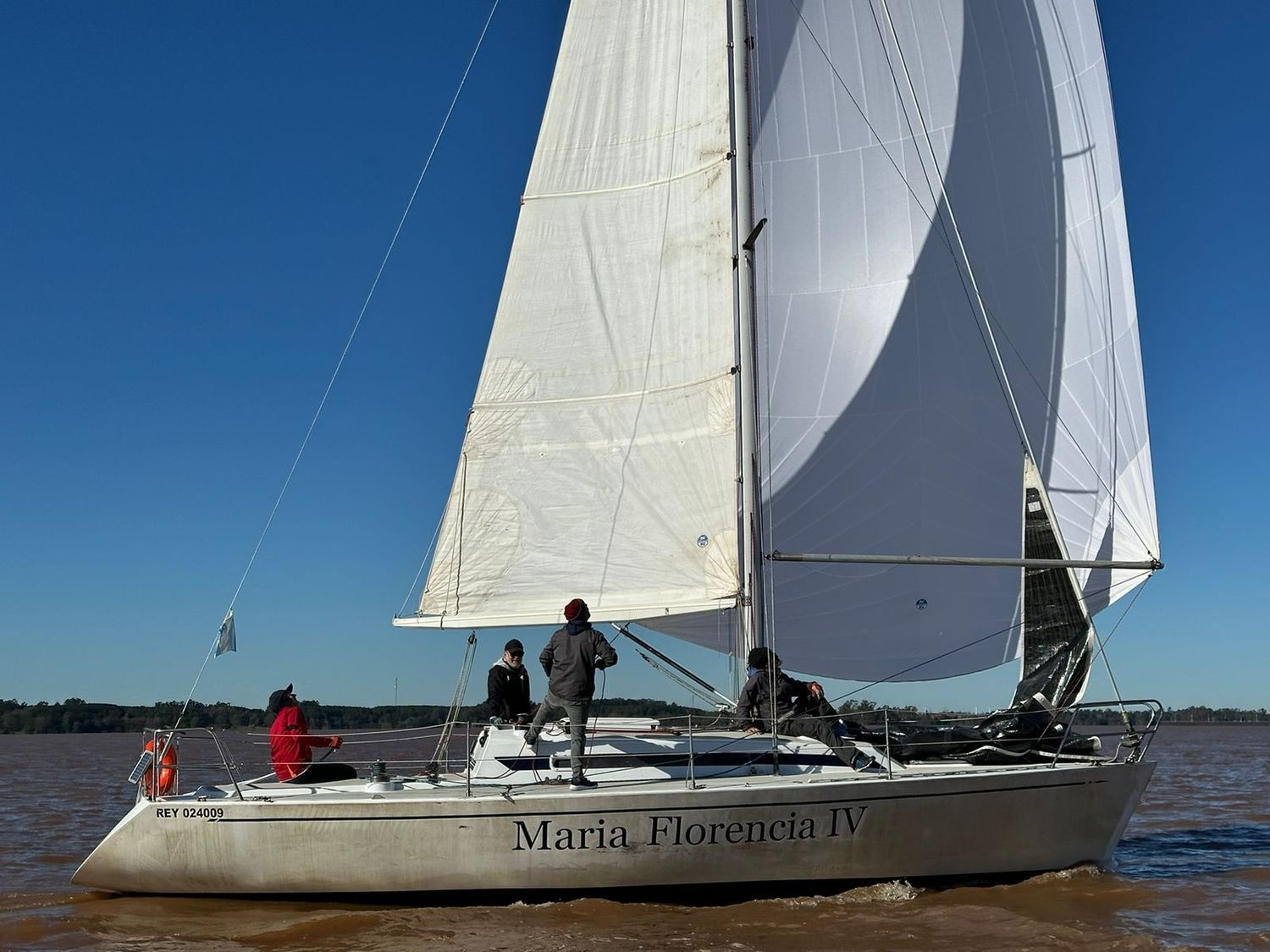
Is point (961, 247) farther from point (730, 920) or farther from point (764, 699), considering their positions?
point (730, 920)

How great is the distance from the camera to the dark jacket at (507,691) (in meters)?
10.0

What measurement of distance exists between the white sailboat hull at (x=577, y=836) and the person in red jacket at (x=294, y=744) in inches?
28.0

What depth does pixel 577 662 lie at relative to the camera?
8.79 meters

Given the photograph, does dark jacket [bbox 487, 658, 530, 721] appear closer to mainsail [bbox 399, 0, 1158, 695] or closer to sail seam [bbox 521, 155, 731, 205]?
mainsail [bbox 399, 0, 1158, 695]

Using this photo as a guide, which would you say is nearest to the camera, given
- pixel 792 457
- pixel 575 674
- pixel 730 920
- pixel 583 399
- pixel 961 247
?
pixel 730 920

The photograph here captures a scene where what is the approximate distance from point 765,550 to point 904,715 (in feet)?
7.04

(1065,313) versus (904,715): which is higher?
(1065,313)

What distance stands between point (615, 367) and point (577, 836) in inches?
183

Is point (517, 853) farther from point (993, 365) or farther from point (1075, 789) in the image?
point (993, 365)

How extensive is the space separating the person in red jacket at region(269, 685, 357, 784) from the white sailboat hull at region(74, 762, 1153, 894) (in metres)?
0.71

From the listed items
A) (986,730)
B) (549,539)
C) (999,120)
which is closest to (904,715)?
(986,730)

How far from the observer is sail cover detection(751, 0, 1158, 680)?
1254cm

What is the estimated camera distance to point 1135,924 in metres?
8.07

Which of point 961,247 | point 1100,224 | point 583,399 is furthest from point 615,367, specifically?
point 1100,224
